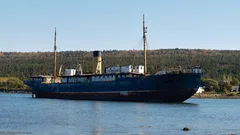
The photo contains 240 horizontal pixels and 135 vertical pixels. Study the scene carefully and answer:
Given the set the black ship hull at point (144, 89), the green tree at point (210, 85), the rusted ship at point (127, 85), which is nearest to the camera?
the black ship hull at point (144, 89)

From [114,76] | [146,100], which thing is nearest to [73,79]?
[114,76]

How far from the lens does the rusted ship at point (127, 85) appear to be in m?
74.0

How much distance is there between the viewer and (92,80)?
86500 mm

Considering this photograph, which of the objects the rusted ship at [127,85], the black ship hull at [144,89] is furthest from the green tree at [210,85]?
the black ship hull at [144,89]

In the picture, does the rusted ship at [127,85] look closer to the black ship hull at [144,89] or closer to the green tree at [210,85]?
the black ship hull at [144,89]

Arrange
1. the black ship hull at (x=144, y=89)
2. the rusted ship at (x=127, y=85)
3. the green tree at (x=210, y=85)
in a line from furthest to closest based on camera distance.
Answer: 1. the green tree at (x=210, y=85)
2. the rusted ship at (x=127, y=85)
3. the black ship hull at (x=144, y=89)

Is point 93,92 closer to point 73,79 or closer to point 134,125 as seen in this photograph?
point 73,79

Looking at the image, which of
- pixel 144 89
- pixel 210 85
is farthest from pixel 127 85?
pixel 210 85

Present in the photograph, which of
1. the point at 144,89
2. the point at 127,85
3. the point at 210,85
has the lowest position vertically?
the point at 144,89

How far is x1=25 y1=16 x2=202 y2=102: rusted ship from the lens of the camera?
7400 centimetres

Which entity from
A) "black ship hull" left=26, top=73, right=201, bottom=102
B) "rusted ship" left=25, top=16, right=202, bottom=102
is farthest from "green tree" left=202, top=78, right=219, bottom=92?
"black ship hull" left=26, top=73, right=201, bottom=102

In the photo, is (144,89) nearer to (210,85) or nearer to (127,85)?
(127,85)

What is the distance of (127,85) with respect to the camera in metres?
78.7

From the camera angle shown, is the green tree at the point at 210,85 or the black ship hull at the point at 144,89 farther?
the green tree at the point at 210,85
